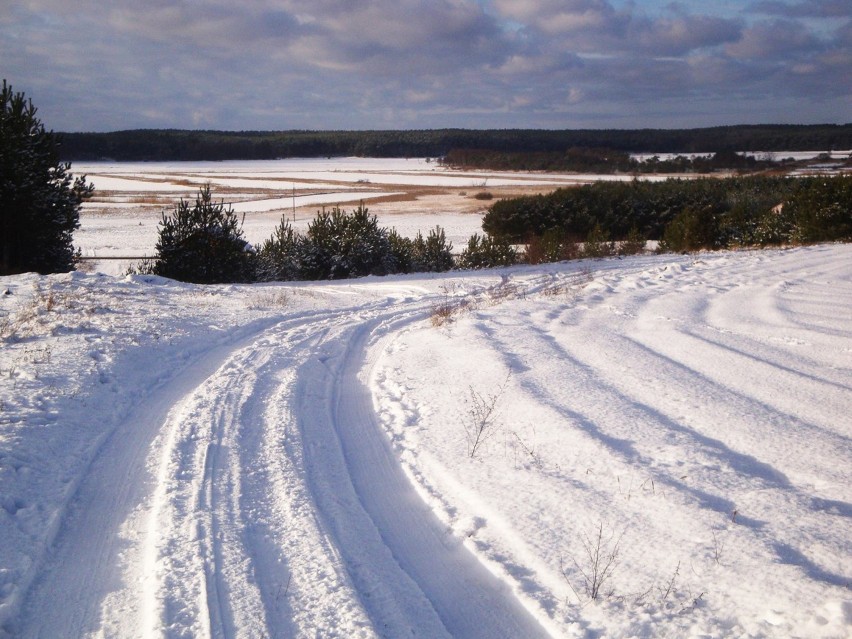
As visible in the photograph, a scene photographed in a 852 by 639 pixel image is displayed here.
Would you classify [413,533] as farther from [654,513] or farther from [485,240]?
[485,240]

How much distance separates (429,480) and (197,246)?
17.1 metres

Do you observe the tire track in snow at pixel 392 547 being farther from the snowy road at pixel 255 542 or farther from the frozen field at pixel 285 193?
the frozen field at pixel 285 193

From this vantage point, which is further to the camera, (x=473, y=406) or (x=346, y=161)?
(x=346, y=161)

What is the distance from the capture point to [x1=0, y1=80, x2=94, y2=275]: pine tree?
1756 cm

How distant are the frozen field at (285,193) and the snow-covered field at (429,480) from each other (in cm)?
1903

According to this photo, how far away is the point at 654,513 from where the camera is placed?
4066 mm

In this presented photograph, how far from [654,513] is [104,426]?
4.66m

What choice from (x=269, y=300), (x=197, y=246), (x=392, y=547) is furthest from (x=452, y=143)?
(x=392, y=547)

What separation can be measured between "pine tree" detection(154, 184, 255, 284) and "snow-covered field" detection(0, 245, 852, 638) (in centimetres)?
1076

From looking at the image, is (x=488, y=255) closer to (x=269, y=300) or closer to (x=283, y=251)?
(x=283, y=251)

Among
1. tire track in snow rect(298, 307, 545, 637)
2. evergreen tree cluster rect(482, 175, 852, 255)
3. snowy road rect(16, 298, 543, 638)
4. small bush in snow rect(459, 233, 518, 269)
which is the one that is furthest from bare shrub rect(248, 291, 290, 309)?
evergreen tree cluster rect(482, 175, 852, 255)

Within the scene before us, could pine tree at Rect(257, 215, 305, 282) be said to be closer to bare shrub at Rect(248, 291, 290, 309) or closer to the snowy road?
bare shrub at Rect(248, 291, 290, 309)

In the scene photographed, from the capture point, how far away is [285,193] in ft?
224

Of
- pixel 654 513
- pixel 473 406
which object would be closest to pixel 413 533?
pixel 654 513
